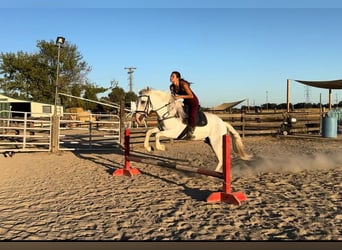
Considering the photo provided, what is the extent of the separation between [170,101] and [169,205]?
2778mm

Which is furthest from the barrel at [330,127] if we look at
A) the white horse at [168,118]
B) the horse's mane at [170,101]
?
the horse's mane at [170,101]

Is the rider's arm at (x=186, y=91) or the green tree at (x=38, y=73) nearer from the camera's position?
the rider's arm at (x=186, y=91)

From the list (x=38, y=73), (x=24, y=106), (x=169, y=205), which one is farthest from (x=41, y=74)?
(x=169, y=205)

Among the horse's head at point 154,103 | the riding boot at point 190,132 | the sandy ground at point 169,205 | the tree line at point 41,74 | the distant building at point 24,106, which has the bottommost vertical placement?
the sandy ground at point 169,205

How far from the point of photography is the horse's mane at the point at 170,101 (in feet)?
24.0

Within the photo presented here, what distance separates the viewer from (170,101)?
7461mm

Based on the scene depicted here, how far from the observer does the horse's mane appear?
731 cm

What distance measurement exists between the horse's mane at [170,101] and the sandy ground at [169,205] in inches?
56.4

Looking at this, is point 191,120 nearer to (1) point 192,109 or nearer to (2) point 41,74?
(1) point 192,109

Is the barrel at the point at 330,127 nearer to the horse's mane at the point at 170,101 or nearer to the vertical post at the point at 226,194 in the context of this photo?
the horse's mane at the point at 170,101

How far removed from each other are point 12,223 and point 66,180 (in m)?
3.10

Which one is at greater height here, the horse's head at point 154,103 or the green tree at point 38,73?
the green tree at point 38,73

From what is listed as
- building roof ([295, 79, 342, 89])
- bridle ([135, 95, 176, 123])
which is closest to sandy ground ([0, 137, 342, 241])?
bridle ([135, 95, 176, 123])

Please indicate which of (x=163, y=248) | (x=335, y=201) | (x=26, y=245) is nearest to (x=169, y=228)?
(x=163, y=248)
